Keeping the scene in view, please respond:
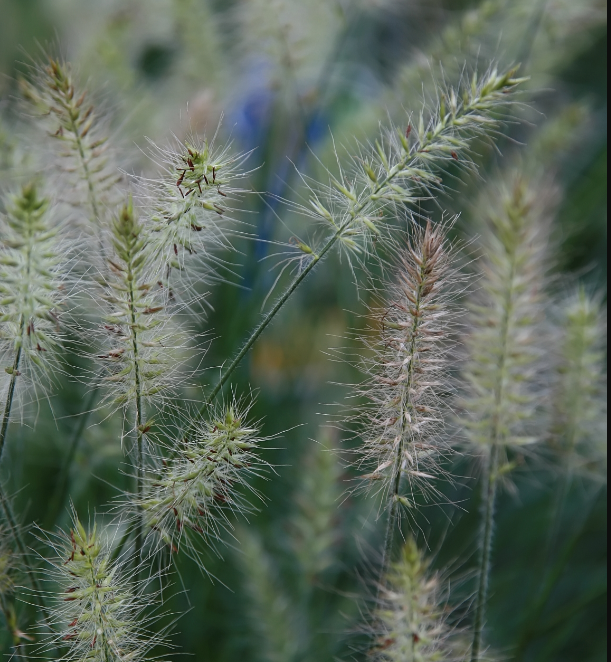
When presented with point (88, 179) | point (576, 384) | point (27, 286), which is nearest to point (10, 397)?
point (27, 286)

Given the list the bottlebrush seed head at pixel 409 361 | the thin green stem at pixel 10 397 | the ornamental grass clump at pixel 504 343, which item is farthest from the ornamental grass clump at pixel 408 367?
the thin green stem at pixel 10 397

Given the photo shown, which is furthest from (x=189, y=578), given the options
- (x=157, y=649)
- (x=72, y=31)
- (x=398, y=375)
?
(x=72, y=31)

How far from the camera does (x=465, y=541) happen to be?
839mm

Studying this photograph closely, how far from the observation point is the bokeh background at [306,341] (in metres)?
0.72

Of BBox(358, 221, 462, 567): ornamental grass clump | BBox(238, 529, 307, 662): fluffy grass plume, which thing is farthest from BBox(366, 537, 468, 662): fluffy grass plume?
BBox(238, 529, 307, 662): fluffy grass plume

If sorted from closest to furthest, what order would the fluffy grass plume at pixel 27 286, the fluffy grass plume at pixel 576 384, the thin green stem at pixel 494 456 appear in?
the fluffy grass plume at pixel 27 286, the thin green stem at pixel 494 456, the fluffy grass plume at pixel 576 384

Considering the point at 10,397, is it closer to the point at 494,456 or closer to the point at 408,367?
the point at 408,367

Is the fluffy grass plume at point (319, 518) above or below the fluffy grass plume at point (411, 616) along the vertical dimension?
above

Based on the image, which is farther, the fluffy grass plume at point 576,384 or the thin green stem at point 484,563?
the fluffy grass plume at point 576,384

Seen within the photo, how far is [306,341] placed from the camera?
3.62 feet

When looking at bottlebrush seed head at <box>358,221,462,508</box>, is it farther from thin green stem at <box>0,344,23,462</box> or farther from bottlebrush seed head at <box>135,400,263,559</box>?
thin green stem at <box>0,344,23,462</box>

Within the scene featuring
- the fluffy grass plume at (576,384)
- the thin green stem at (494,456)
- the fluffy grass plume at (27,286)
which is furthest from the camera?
the fluffy grass plume at (576,384)

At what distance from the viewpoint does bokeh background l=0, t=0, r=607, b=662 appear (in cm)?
72

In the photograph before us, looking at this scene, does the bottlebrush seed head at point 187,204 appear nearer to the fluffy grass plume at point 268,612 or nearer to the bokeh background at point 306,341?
the bokeh background at point 306,341
